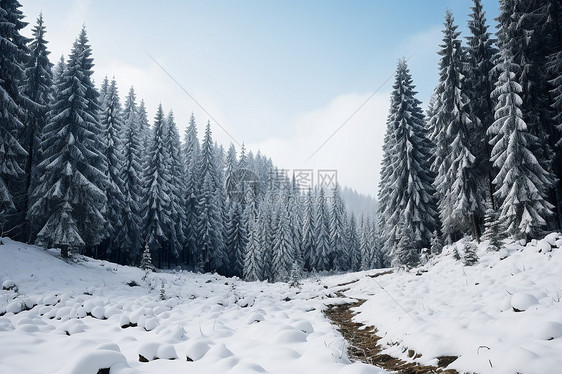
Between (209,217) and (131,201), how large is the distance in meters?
13.2

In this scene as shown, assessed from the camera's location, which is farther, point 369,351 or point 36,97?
point 36,97

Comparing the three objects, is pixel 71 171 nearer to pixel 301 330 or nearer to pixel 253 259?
pixel 301 330

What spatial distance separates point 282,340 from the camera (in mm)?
6289

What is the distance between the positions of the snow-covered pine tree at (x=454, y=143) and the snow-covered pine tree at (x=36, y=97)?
30.2 metres

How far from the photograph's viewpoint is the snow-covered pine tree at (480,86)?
22984 millimetres

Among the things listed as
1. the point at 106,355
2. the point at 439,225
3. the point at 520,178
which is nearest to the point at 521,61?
the point at 520,178

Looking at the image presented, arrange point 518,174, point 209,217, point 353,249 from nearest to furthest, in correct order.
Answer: point 518,174 < point 209,217 < point 353,249

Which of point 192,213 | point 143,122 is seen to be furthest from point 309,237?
point 143,122

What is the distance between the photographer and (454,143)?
72.9ft

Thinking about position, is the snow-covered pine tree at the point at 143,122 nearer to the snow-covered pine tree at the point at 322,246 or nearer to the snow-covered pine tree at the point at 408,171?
the snow-covered pine tree at the point at 322,246

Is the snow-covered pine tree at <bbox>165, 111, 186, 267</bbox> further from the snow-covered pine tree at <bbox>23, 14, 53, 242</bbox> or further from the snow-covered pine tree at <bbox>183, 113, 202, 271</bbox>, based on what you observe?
the snow-covered pine tree at <bbox>23, 14, 53, 242</bbox>

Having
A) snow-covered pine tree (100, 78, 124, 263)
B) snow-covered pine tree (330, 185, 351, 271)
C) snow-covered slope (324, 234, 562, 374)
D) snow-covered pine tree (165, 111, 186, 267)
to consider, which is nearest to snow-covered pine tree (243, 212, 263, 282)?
snow-covered pine tree (165, 111, 186, 267)

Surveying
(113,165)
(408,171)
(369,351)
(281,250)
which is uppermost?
(113,165)

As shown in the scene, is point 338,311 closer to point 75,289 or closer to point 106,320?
point 106,320
